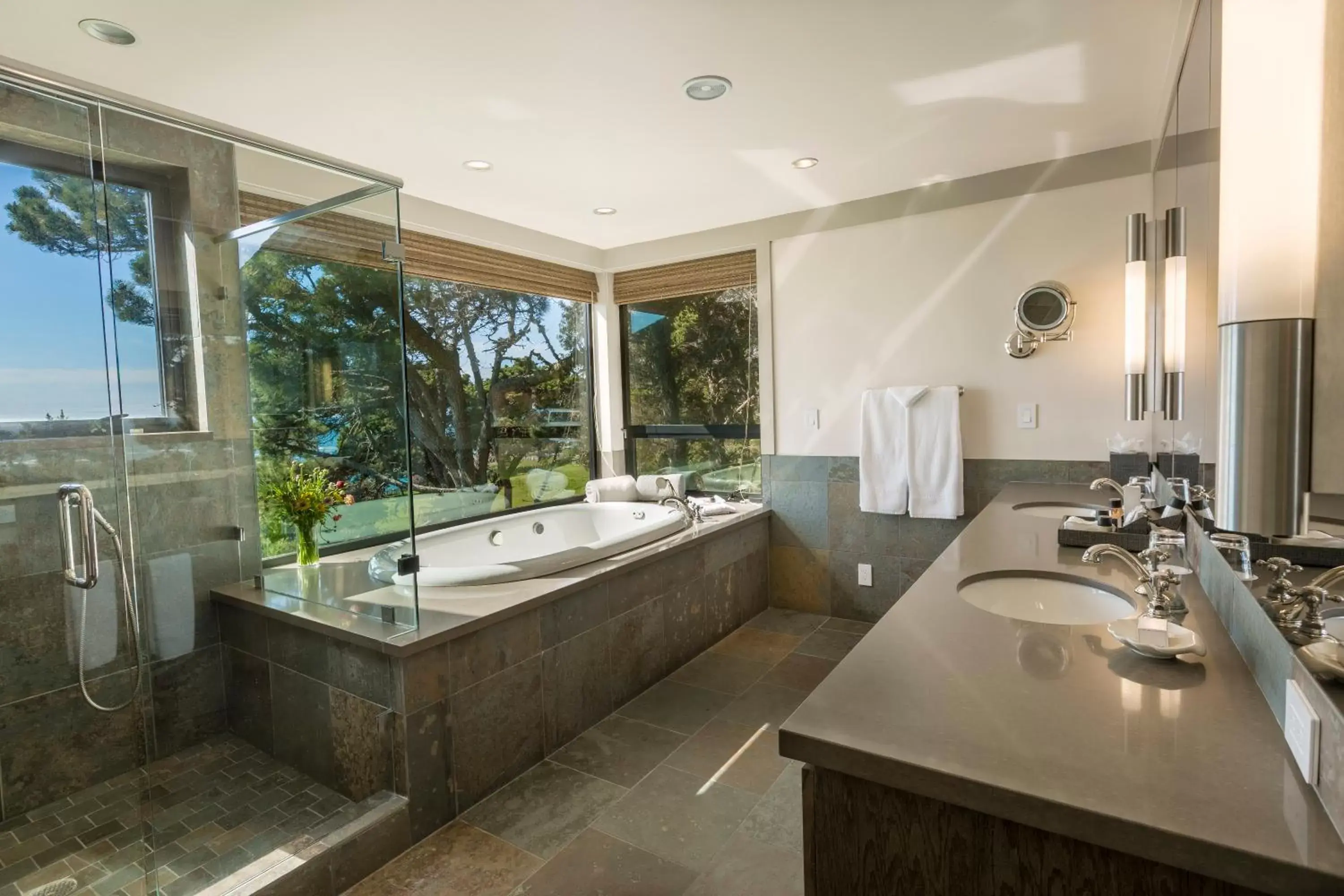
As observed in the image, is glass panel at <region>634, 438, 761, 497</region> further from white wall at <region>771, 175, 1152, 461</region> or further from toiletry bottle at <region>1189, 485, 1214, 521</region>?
toiletry bottle at <region>1189, 485, 1214, 521</region>

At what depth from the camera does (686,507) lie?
3740mm

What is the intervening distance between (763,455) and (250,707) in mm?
2733

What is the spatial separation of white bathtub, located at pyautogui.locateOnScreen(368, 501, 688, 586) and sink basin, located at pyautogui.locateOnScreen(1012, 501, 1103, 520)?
5.13ft

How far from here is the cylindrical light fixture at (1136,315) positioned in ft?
7.46

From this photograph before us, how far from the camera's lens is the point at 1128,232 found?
89.4 inches

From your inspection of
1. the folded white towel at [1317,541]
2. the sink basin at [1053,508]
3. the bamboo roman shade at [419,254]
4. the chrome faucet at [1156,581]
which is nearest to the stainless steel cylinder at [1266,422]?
the folded white towel at [1317,541]

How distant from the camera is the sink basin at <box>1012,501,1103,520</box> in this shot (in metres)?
2.53

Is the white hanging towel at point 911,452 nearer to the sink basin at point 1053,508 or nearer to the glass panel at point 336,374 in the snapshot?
the sink basin at point 1053,508

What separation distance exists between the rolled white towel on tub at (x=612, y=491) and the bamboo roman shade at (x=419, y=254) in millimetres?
1202

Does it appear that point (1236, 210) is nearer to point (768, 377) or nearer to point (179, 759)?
point (179, 759)

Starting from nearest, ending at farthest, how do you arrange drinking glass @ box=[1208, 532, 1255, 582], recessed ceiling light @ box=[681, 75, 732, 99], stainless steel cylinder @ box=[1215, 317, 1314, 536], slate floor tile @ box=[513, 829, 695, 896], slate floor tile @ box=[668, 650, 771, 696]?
stainless steel cylinder @ box=[1215, 317, 1314, 536] → drinking glass @ box=[1208, 532, 1255, 582] → slate floor tile @ box=[513, 829, 695, 896] → recessed ceiling light @ box=[681, 75, 732, 99] → slate floor tile @ box=[668, 650, 771, 696]

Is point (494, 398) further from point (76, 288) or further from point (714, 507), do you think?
point (76, 288)

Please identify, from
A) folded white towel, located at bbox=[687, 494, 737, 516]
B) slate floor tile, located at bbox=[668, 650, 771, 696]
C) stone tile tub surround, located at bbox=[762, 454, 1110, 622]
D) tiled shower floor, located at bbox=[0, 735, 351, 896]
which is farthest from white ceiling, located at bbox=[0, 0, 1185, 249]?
slate floor tile, located at bbox=[668, 650, 771, 696]

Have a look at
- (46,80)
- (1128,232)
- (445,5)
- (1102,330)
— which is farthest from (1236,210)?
(1102,330)
